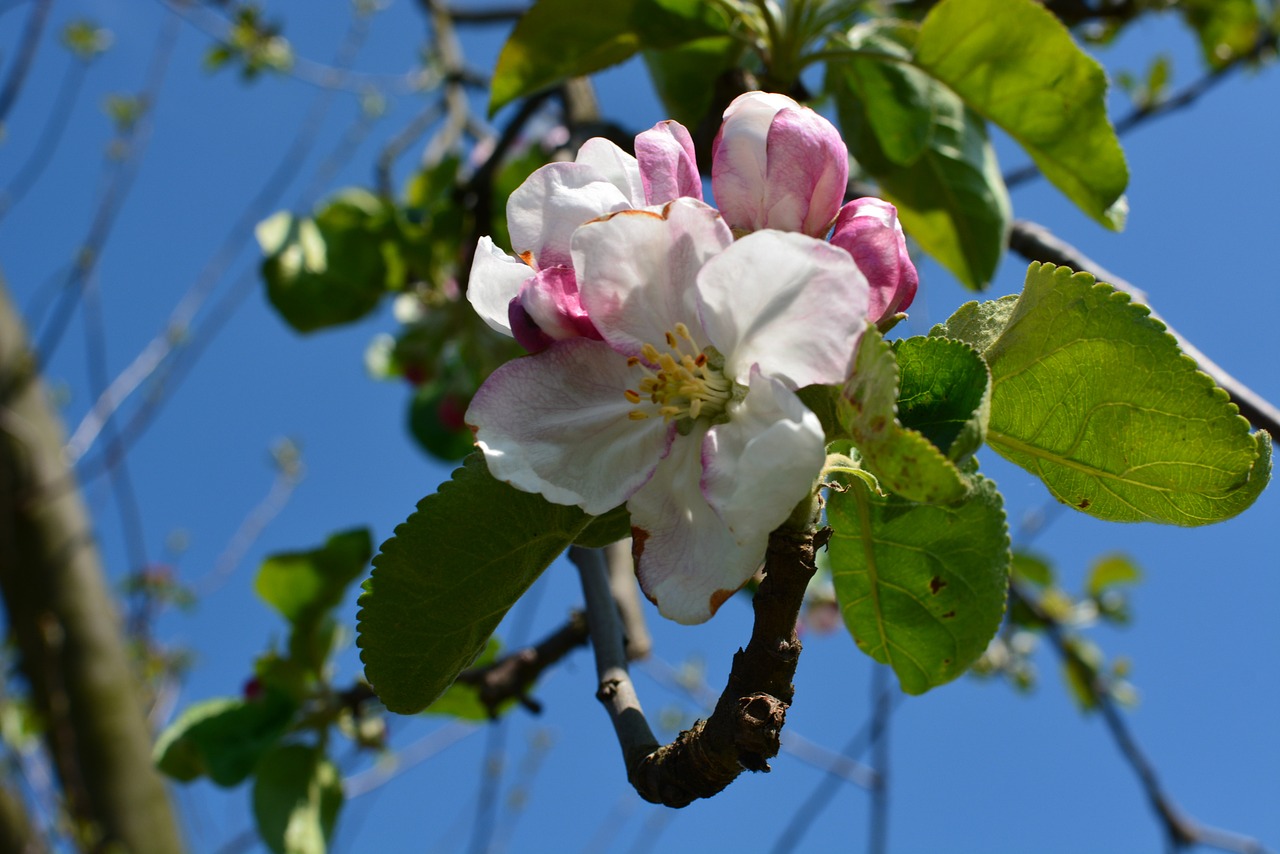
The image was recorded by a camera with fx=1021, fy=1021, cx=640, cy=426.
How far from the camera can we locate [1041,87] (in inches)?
42.8

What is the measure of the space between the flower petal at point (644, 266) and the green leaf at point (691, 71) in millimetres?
790

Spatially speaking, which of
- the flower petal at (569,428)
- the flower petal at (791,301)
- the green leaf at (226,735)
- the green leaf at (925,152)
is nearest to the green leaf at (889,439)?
the flower petal at (791,301)

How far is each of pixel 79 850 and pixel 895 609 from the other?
112 inches

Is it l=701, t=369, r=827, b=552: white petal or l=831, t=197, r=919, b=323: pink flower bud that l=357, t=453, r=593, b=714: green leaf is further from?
l=831, t=197, r=919, b=323: pink flower bud

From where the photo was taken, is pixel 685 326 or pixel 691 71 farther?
pixel 691 71

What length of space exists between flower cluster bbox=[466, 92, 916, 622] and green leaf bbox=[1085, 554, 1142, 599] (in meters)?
3.01

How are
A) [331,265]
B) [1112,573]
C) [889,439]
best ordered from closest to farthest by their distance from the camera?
[889,439]
[331,265]
[1112,573]

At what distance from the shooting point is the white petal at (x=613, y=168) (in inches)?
25.3

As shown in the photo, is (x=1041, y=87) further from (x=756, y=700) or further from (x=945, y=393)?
(x=756, y=700)

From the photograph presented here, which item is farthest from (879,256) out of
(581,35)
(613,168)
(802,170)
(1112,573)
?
(1112,573)

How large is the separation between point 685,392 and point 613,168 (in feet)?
0.55

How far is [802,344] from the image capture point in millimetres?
527

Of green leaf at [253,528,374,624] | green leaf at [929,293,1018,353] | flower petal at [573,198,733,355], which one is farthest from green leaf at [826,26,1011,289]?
green leaf at [253,528,374,624]

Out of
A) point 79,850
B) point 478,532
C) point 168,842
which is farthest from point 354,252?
point 168,842
